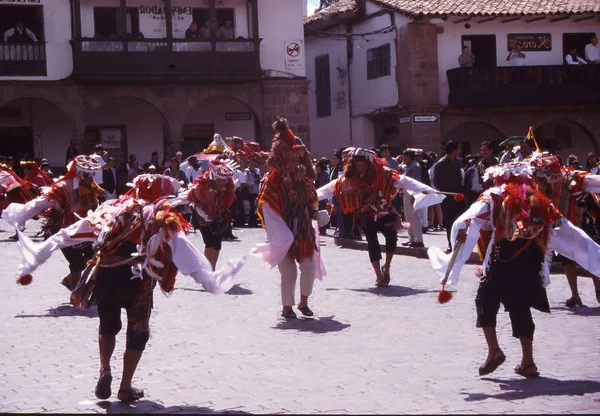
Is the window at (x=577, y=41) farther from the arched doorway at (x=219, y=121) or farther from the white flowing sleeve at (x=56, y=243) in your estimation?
the white flowing sleeve at (x=56, y=243)

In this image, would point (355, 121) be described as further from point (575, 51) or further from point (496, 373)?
point (496, 373)

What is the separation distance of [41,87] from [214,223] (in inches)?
845

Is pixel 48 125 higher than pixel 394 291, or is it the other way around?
pixel 48 125

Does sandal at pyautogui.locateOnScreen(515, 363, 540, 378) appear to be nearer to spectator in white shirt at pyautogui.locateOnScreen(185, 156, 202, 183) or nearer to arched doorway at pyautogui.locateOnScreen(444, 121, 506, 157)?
spectator in white shirt at pyautogui.locateOnScreen(185, 156, 202, 183)

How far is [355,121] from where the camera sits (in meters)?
41.0

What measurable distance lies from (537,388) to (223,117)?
31.3m

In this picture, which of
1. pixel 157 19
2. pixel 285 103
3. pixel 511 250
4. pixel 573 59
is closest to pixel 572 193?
pixel 511 250

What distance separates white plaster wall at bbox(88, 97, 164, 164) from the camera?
36.9 m

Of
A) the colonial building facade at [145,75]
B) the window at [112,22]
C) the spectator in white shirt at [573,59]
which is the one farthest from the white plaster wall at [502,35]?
the window at [112,22]

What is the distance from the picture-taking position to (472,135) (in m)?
40.3

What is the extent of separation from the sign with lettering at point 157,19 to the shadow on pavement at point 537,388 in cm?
2897

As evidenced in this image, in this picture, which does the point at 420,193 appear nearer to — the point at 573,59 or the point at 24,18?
A: the point at 24,18

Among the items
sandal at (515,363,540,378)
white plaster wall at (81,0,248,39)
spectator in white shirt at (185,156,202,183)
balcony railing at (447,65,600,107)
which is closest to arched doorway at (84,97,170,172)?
white plaster wall at (81,0,248,39)

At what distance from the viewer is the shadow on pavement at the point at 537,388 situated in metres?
7.38
